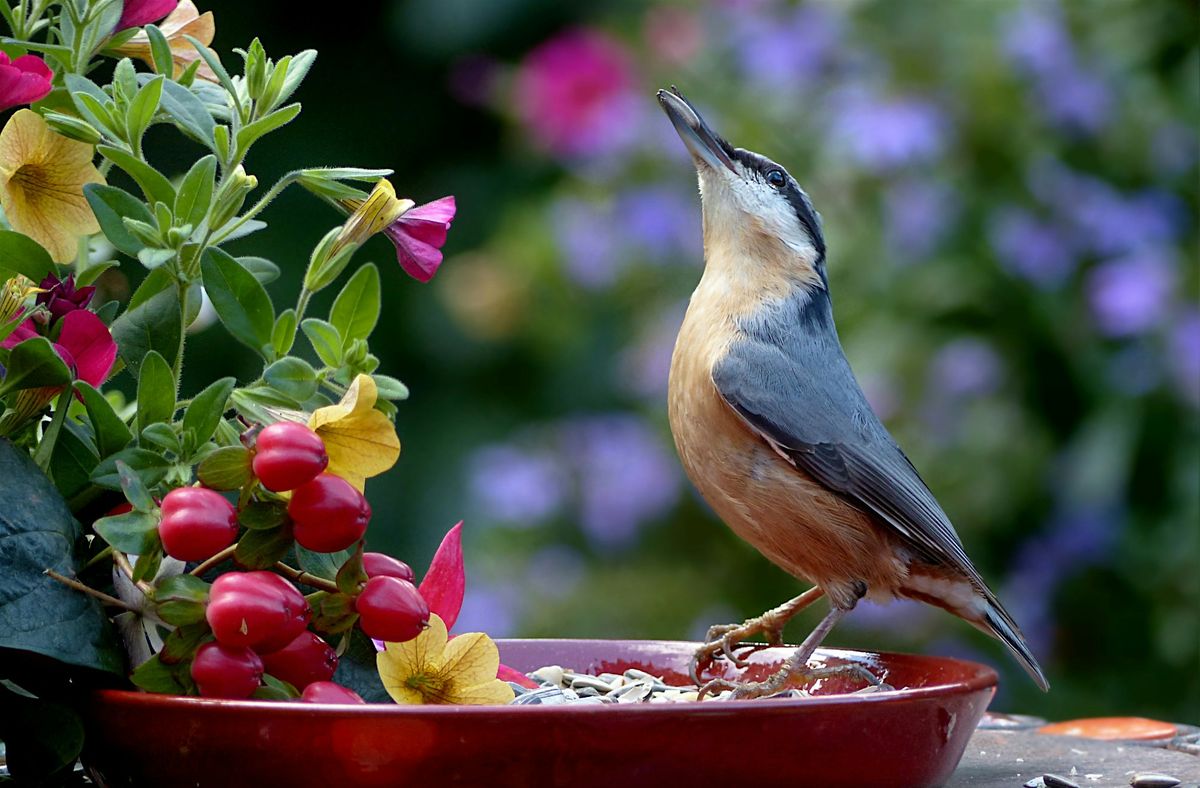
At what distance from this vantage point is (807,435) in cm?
277

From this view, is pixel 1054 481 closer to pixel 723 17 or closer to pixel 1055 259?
pixel 1055 259

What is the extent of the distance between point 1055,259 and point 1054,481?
69 cm

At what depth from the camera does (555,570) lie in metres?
5.57

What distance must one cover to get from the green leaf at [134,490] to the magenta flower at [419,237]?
1.37 feet

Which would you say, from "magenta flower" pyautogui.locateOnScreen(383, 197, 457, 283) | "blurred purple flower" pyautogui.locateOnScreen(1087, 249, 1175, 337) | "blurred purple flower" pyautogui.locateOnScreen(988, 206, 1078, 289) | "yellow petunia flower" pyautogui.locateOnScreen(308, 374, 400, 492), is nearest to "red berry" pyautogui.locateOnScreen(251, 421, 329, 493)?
"yellow petunia flower" pyautogui.locateOnScreen(308, 374, 400, 492)

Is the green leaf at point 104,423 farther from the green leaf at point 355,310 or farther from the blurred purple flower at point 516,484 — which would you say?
the blurred purple flower at point 516,484

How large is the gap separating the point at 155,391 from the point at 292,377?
15cm

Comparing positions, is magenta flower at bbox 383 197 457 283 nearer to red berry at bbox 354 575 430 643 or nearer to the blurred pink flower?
red berry at bbox 354 575 430 643

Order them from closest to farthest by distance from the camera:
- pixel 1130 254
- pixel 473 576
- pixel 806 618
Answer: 1. pixel 1130 254
2. pixel 806 618
3. pixel 473 576

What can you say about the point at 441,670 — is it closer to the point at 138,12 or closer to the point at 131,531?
the point at 131,531

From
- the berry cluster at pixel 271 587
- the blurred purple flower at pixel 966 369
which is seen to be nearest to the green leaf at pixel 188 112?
the berry cluster at pixel 271 587

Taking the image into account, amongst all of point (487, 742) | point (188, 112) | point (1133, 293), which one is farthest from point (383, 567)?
point (1133, 293)

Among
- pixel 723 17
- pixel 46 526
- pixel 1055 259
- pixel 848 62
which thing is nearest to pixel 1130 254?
pixel 1055 259

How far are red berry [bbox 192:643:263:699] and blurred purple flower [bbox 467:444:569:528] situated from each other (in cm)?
396
